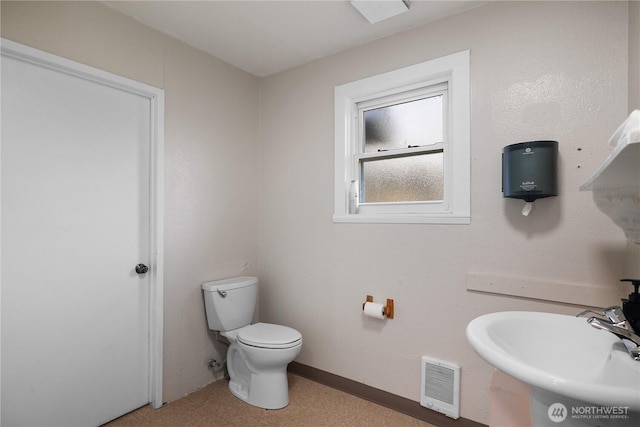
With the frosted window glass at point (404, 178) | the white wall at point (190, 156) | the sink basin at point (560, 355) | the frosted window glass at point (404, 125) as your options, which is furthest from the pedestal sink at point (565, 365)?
the white wall at point (190, 156)

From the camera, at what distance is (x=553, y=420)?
872 mm

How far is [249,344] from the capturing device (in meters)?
2.06

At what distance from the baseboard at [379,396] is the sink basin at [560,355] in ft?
2.91

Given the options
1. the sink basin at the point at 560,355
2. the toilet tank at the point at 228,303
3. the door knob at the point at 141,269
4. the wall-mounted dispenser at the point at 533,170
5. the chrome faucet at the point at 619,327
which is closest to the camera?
the sink basin at the point at 560,355

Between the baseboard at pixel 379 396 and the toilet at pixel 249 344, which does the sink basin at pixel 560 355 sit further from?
the toilet at pixel 249 344

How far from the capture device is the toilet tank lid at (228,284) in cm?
225

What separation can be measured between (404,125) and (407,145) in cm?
14

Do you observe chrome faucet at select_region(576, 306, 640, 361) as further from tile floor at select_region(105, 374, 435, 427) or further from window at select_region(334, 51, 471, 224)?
tile floor at select_region(105, 374, 435, 427)

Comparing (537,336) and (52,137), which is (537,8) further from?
(52,137)

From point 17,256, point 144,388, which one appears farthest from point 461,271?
point 17,256

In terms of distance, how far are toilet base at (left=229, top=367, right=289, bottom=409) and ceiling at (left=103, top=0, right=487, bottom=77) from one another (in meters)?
2.15

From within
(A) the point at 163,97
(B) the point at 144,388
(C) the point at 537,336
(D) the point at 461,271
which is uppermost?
(A) the point at 163,97

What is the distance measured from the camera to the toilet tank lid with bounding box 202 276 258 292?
2.25 metres

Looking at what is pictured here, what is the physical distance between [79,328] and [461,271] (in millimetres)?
2099
